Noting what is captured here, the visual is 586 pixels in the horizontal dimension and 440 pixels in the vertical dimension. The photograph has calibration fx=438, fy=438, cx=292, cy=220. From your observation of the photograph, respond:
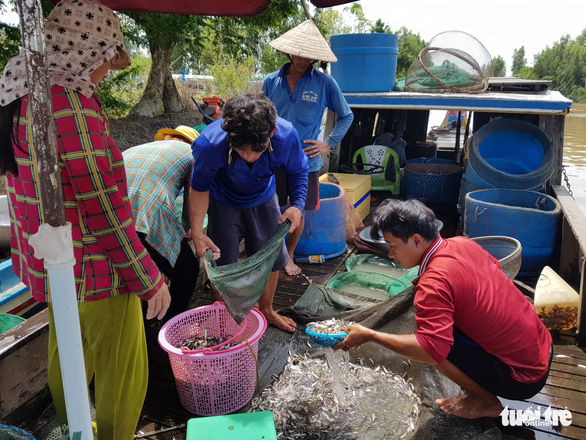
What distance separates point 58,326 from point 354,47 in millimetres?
5955

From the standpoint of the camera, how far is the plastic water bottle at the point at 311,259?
4648 mm

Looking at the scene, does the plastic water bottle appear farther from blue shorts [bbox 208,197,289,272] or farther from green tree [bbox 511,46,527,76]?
green tree [bbox 511,46,527,76]

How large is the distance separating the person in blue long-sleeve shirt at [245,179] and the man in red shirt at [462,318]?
835 mm

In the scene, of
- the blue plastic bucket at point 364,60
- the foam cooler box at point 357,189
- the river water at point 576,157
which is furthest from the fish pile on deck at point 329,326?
the river water at point 576,157

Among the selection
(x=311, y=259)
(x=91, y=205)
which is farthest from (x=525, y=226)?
(x=91, y=205)

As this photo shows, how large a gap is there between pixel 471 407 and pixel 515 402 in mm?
370

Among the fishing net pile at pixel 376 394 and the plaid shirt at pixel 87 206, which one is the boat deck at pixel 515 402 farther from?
the plaid shirt at pixel 87 206

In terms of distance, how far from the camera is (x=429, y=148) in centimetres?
1003

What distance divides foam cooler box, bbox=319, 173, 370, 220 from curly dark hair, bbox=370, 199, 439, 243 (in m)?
3.24

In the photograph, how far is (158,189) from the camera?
101 inches

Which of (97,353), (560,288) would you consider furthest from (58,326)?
(560,288)

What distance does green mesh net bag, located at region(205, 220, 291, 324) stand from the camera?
2.40 m

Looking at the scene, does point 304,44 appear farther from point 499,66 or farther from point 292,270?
point 499,66

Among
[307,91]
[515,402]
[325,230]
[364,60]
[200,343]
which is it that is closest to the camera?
[515,402]
